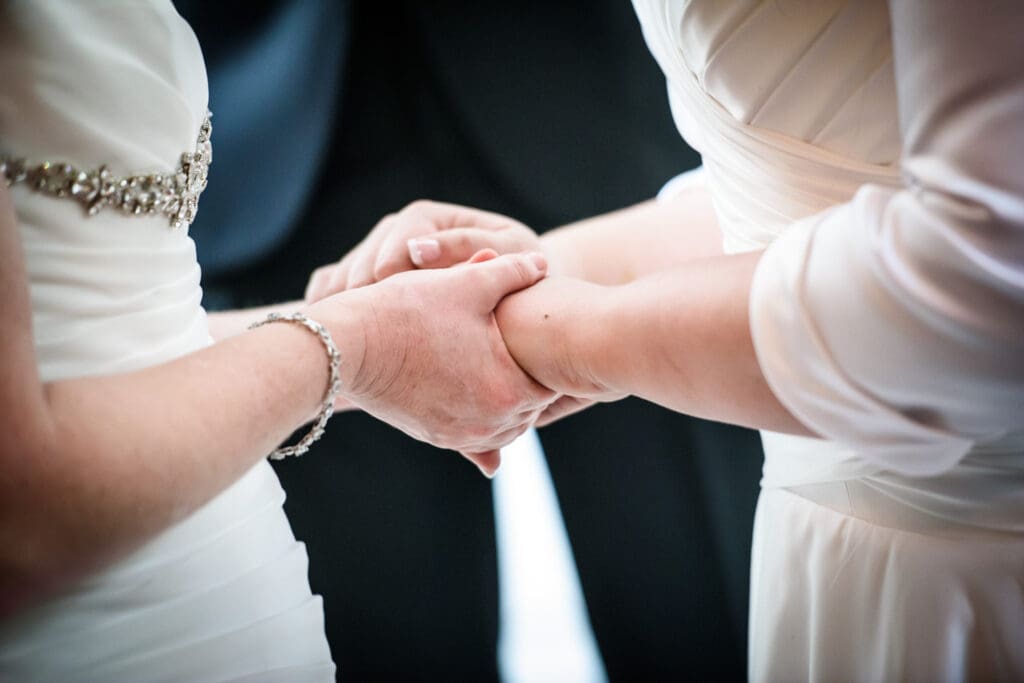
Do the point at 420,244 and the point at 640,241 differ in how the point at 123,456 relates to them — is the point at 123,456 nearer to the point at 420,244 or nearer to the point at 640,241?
the point at 420,244

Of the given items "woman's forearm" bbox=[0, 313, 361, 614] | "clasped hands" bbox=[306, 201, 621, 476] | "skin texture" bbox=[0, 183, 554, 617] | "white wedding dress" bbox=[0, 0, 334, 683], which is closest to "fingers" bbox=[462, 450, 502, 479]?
"clasped hands" bbox=[306, 201, 621, 476]

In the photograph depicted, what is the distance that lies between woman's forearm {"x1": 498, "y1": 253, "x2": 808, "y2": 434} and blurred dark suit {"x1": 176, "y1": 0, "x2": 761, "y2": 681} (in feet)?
2.44

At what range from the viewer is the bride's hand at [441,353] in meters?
0.95

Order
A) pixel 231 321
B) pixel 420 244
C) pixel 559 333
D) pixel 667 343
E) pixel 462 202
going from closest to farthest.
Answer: pixel 667 343
pixel 559 333
pixel 420 244
pixel 231 321
pixel 462 202

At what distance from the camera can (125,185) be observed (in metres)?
0.83

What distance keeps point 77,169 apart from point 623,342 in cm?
52

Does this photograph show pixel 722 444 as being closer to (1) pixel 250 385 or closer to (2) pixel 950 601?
(2) pixel 950 601

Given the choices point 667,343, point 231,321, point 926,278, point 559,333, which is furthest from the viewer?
point 231,321

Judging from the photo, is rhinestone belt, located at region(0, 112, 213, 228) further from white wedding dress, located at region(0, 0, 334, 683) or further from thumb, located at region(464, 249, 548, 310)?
thumb, located at region(464, 249, 548, 310)

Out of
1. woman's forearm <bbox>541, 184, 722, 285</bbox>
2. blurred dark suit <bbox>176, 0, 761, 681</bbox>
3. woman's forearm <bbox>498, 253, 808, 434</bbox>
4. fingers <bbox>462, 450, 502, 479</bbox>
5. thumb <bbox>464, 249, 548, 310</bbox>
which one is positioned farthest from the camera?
blurred dark suit <bbox>176, 0, 761, 681</bbox>

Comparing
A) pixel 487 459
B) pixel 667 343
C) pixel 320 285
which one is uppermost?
pixel 667 343

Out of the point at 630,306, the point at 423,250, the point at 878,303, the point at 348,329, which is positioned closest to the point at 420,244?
the point at 423,250

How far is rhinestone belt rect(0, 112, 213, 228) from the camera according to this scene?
778 mm

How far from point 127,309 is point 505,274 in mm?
413
